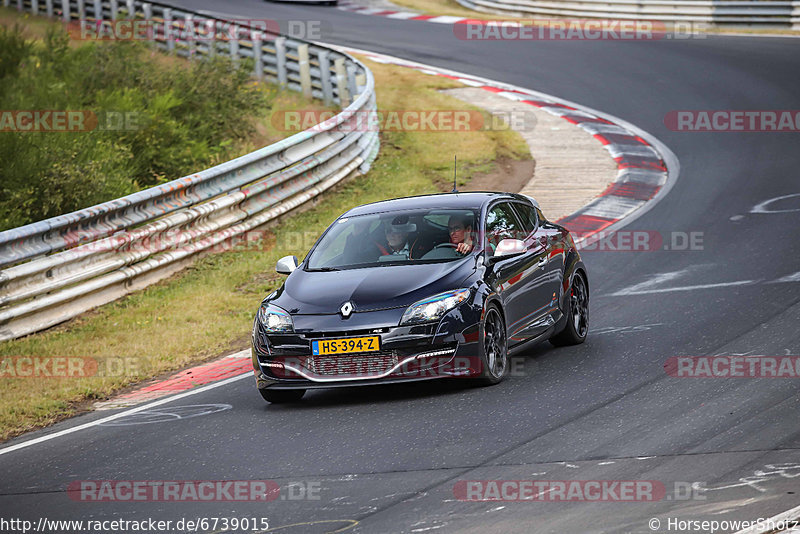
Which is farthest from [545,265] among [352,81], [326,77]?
[326,77]

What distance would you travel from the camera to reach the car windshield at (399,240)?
9641mm

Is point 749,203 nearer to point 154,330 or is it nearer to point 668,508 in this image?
point 154,330

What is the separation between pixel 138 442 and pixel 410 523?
10.2 feet

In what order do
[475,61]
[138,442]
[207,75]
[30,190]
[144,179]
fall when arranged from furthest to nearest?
[475,61], [207,75], [144,179], [30,190], [138,442]

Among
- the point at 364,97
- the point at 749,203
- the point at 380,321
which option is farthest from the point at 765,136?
the point at 380,321

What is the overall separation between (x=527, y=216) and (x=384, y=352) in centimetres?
295

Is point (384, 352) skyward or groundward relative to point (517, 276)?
groundward

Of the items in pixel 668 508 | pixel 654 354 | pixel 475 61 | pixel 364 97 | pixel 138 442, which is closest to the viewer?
pixel 668 508

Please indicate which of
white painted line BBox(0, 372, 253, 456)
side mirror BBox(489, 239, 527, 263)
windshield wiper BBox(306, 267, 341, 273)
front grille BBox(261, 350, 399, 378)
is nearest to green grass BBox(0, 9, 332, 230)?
white painted line BBox(0, 372, 253, 456)

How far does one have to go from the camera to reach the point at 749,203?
16984 millimetres

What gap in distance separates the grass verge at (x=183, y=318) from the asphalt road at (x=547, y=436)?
0.90m

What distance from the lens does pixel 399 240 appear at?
Result: 32.2ft

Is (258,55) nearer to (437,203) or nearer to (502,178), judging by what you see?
(502,178)

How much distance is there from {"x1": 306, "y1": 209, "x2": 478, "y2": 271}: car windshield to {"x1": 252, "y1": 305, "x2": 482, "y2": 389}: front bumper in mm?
922
